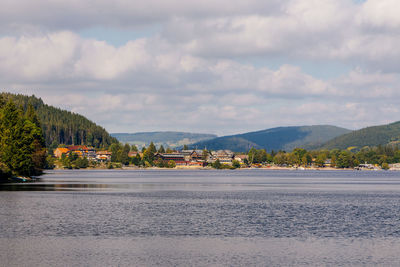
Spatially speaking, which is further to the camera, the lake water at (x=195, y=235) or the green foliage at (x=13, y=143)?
the green foliage at (x=13, y=143)

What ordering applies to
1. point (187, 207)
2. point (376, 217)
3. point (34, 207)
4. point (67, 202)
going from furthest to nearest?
point (67, 202) → point (187, 207) → point (34, 207) → point (376, 217)

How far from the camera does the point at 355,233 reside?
5516 cm

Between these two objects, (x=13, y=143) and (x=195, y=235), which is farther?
(x=13, y=143)

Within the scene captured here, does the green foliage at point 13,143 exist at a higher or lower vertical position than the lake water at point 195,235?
higher

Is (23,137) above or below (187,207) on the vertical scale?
above

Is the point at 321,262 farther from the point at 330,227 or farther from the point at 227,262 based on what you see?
the point at 330,227

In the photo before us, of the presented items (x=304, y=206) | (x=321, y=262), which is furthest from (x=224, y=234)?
(x=304, y=206)

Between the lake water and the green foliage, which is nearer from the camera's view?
the lake water

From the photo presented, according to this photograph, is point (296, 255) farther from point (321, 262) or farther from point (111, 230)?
point (111, 230)

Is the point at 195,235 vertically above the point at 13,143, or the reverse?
the point at 13,143

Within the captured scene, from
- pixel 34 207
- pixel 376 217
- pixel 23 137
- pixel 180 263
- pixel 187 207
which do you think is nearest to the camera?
pixel 180 263

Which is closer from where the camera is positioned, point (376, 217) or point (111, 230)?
point (111, 230)

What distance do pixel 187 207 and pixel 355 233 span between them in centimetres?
3438

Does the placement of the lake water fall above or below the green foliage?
below
